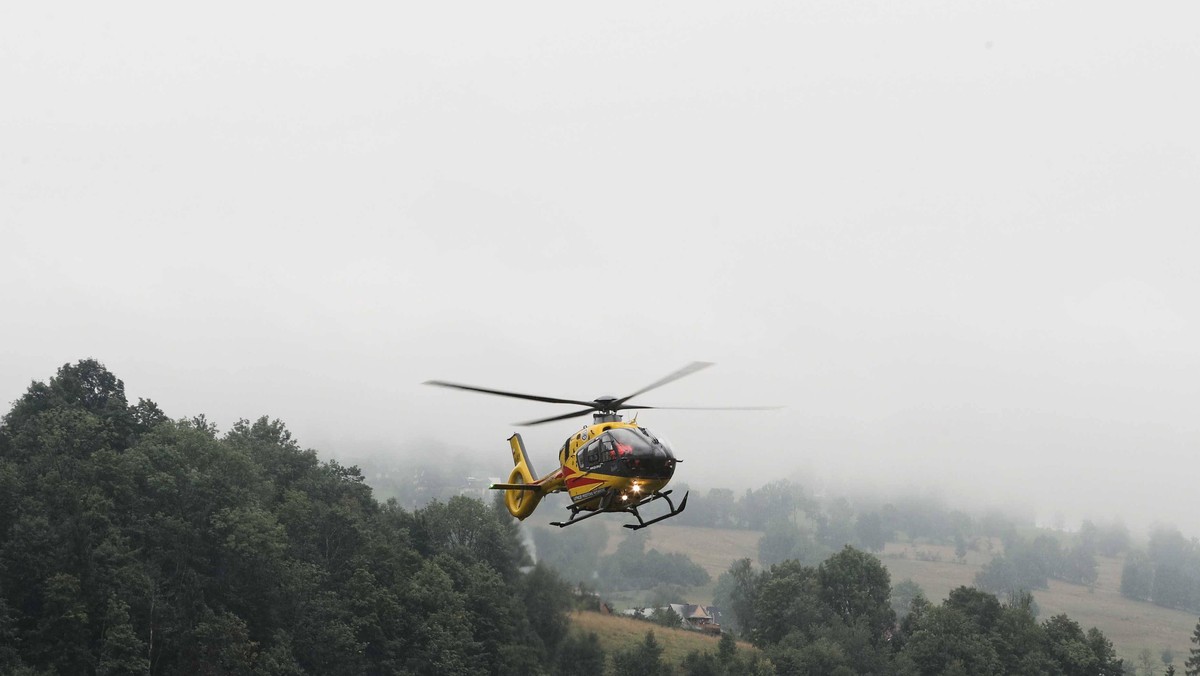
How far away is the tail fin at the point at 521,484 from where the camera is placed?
42500 mm

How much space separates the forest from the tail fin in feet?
129

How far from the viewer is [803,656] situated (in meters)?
114

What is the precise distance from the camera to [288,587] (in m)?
85.0

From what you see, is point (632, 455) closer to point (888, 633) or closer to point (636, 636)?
point (636, 636)

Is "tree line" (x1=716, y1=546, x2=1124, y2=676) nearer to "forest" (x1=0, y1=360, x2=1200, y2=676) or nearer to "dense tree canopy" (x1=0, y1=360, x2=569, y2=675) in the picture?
"forest" (x1=0, y1=360, x2=1200, y2=676)

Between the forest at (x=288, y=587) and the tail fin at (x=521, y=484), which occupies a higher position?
the tail fin at (x=521, y=484)

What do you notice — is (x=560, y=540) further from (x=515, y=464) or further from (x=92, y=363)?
(x=515, y=464)

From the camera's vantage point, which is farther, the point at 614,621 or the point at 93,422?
the point at 614,621

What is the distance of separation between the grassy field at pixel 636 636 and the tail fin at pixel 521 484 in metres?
65.8

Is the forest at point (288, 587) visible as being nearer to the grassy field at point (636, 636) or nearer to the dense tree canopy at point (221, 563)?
the dense tree canopy at point (221, 563)

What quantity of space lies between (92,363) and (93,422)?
53.6 feet

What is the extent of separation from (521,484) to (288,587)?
50.2 meters

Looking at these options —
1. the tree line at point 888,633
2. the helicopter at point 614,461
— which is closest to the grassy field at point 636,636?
the tree line at point 888,633

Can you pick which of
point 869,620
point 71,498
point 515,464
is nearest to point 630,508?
point 515,464
